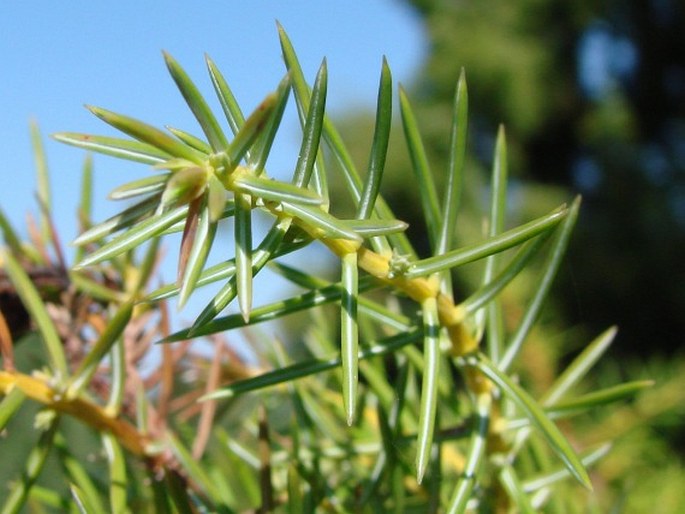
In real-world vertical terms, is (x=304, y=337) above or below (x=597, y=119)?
above

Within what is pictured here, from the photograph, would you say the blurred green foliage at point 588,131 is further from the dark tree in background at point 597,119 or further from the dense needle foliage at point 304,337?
the dense needle foliage at point 304,337

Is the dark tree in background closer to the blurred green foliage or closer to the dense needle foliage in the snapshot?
the blurred green foliage

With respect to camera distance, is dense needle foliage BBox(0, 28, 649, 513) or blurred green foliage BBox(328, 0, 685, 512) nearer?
dense needle foliage BBox(0, 28, 649, 513)

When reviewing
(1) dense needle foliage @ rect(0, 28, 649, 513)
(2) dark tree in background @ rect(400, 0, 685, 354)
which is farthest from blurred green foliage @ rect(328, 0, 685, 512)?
(1) dense needle foliage @ rect(0, 28, 649, 513)

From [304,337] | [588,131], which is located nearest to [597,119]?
[588,131]

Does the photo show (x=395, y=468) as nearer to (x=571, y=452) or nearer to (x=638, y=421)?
(x=571, y=452)

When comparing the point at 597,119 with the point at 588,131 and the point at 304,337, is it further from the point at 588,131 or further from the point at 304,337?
the point at 304,337

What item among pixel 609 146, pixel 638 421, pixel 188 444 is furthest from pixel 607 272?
pixel 188 444

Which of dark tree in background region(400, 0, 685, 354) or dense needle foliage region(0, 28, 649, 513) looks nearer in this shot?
dense needle foliage region(0, 28, 649, 513)

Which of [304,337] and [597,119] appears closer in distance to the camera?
[304,337]
